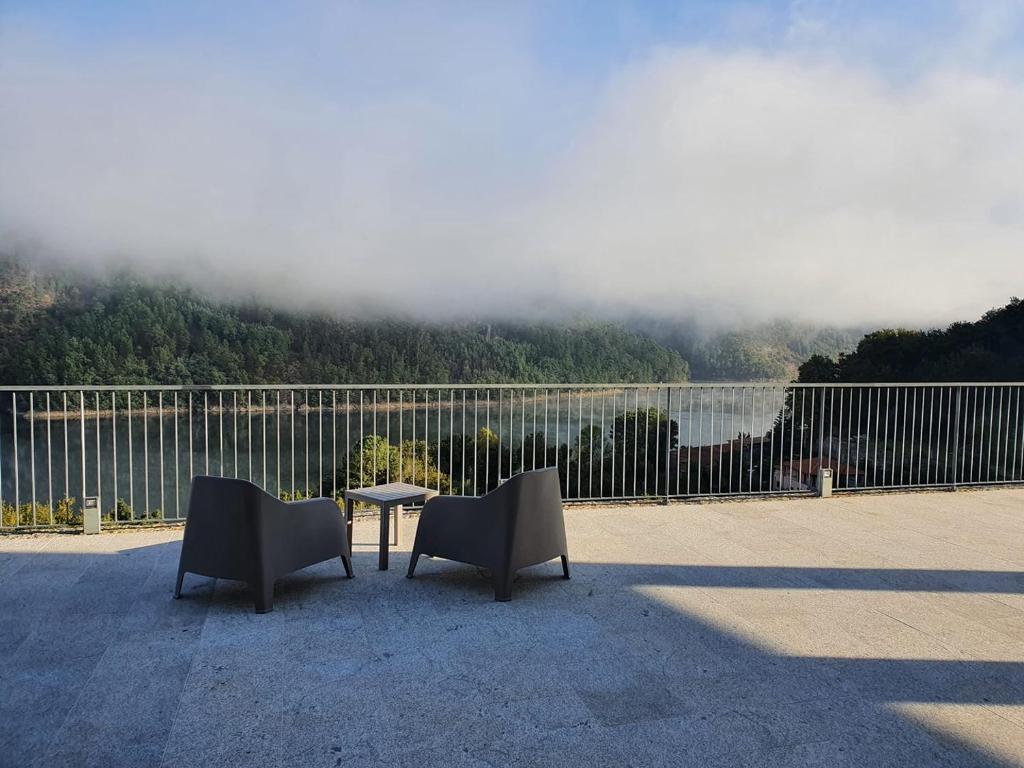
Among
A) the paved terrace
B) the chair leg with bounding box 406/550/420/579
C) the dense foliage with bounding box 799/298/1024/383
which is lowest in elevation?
the paved terrace

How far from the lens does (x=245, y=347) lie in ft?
99.3

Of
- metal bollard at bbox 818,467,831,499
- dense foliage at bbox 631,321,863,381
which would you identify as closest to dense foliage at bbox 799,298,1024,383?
dense foliage at bbox 631,321,863,381

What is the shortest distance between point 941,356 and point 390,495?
26.6 metres

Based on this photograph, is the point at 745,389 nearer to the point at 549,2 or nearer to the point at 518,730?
the point at 518,730

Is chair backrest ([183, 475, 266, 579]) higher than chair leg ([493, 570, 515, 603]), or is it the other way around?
chair backrest ([183, 475, 266, 579])

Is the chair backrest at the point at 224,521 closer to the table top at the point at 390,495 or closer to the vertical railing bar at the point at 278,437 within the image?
the table top at the point at 390,495

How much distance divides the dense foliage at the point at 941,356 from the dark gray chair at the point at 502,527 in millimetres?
23865

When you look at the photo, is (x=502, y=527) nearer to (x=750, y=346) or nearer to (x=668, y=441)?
(x=668, y=441)

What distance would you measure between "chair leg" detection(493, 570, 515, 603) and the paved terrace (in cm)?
6

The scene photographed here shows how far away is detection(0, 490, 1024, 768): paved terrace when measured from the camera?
213 centimetres

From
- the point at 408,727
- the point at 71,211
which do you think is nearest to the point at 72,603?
the point at 408,727

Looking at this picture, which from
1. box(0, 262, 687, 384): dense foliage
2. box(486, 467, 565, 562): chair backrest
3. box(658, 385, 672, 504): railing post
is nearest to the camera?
box(486, 467, 565, 562): chair backrest

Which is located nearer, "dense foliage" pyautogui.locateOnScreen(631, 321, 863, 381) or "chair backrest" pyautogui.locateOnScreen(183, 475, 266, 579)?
"chair backrest" pyautogui.locateOnScreen(183, 475, 266, 579)

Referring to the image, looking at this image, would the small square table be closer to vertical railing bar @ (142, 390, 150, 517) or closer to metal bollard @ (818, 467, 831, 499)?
vertical railing bar @ (142, 390, 150, 517)
